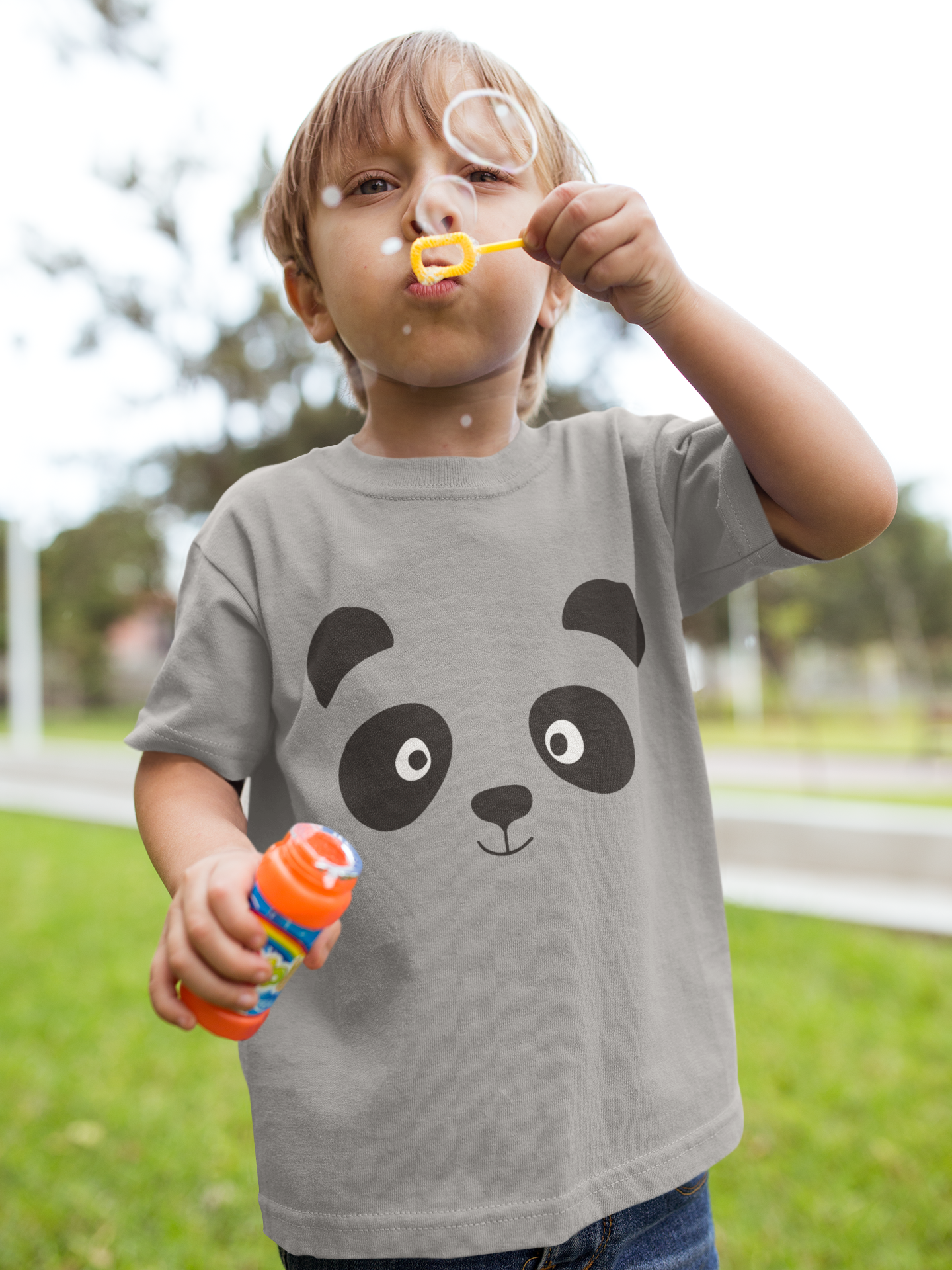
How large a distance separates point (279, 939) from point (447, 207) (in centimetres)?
49

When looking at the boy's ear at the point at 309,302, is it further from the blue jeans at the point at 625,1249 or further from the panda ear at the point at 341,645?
the blue jeans at the point at 625,1249

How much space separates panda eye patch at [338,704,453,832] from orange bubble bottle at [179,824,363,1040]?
6.6 inches

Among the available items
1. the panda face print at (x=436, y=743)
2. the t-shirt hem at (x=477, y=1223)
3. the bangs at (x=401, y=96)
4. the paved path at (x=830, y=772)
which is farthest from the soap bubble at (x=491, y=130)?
the paved path at (x=830, y=772)

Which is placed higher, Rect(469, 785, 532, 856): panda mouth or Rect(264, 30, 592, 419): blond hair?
Rect(264, 30, 592, 419): blond hair

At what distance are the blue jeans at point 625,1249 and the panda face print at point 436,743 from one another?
275 millimetres

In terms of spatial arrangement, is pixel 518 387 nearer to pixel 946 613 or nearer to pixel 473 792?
pixel 473 792

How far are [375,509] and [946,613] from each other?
41.6ft

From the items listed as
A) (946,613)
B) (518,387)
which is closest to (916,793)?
(946,613)

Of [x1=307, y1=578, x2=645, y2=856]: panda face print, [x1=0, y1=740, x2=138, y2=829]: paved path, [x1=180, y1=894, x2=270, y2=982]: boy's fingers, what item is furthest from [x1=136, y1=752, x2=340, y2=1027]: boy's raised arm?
[x1=0, y1=740, x2=138, y2=829]: paved path

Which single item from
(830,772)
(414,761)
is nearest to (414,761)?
(414,761)

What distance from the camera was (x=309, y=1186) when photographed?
2.40 feet

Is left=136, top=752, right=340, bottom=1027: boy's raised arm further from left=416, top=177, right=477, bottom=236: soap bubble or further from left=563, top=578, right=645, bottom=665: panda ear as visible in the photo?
left=416, top=177, right=477, bottom=236: soap bubble

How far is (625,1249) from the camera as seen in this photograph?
76cm

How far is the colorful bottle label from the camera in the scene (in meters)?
0.57
